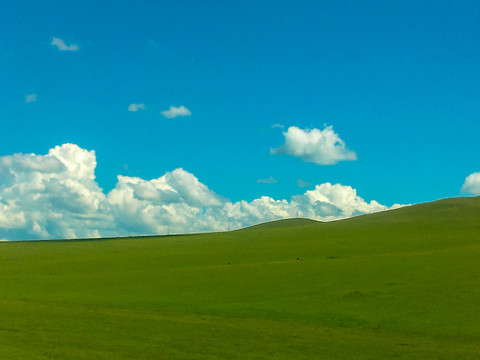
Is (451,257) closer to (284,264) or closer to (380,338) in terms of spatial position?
(284,264)

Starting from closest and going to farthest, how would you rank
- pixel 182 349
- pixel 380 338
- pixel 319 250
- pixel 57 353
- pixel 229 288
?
pixel 57 353 → pixel 182 349 → pixel 380 338 → pixel 229 288 → pixel 319 250

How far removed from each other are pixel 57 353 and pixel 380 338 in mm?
11774

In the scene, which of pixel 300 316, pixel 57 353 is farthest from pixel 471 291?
pixel 57 353

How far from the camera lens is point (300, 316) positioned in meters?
26.6

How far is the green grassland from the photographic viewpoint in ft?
59.8

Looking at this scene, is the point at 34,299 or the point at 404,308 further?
the point at 34,299

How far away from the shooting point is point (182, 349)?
17547 millimetres

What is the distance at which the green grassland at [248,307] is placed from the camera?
18219mm

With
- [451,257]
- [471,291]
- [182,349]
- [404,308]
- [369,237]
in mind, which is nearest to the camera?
[182,349]

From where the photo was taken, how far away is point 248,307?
95.8 feet

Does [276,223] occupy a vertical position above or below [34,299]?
above

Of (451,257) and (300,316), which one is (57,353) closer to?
(300,316)

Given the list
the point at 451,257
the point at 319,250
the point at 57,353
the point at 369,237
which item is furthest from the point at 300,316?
the point at 369,237

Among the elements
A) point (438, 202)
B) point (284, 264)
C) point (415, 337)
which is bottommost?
point (415, 337)
